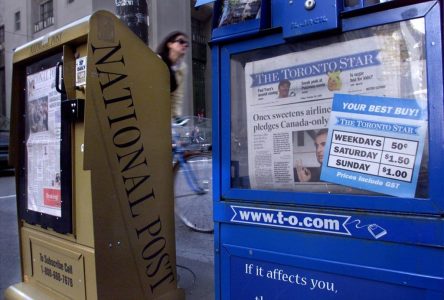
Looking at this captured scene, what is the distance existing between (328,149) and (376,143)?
22cm

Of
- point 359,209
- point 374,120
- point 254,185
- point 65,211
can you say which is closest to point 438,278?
point 359,209

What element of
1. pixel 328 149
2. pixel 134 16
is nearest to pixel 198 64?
pixel 134 16

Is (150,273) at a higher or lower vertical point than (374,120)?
lower

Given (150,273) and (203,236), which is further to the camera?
(203,236)

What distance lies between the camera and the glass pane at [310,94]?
1.84m

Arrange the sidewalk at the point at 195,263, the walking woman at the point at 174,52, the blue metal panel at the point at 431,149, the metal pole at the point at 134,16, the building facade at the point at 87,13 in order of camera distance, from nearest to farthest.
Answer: the blue metal panel at the point at 431,149 < the walking woman at the point at 174,52 < the sidewalk at the point at 195,263 < the metal pole at the point at 134,16 < the building facade at the point at 87,13

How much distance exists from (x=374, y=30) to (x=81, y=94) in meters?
1.60

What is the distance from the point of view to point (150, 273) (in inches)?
112

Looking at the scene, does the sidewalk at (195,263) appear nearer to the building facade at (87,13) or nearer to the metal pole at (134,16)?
the metal pole at (134,16)

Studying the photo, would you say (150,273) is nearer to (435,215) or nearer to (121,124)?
(121,124)

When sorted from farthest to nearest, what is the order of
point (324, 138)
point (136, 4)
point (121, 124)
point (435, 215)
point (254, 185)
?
1. point (136, 4)
2. point (121, 124)
3. point (254, 185)
4. point (324, 138)
5. point (435, 215)

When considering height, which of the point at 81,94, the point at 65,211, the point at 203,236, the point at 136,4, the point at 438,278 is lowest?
the point at 203,236

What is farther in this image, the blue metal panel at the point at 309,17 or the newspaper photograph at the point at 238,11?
the newspaper photograph at the point at 238,11

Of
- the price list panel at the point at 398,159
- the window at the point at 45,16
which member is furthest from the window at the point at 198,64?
the price list panel at the point at 398,159
